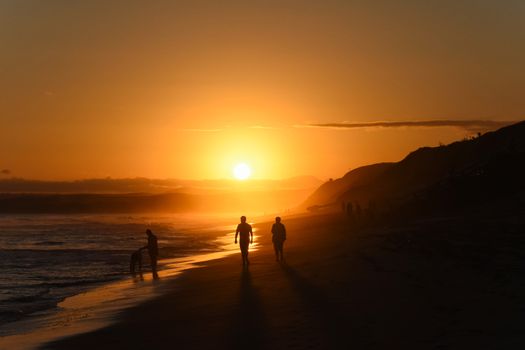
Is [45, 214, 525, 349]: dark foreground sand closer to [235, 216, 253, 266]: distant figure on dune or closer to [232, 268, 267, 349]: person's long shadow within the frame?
[232, 268, 267, 349]: person's long shadow

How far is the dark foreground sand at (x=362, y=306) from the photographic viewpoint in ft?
28.6

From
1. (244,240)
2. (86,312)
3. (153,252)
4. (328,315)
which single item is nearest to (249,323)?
(328,315)

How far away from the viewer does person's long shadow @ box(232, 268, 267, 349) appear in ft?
Answer: 30.4

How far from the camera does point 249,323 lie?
10719mm

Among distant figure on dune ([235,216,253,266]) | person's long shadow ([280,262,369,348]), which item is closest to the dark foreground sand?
person's long shadow ([280,262,369,348])

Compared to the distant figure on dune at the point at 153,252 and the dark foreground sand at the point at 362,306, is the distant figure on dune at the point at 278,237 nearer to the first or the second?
the dark foreground sand at the point at 362,306

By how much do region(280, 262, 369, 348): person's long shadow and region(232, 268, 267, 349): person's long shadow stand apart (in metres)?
0.96

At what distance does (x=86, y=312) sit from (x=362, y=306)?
24.5 ft

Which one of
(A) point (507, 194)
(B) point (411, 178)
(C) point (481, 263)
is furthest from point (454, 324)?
(B) point (411, 178)

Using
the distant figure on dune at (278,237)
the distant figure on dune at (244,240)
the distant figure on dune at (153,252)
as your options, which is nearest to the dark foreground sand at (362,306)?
the distant figure on dune at (244,240)

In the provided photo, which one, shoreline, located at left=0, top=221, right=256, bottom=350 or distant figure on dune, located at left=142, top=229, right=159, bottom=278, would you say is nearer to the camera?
shoreline, located at left=0, top=221, right=256, bottom=350

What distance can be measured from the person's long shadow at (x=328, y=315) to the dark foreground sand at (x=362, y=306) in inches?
0.8

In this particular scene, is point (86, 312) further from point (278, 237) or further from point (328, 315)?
point (278, 237)

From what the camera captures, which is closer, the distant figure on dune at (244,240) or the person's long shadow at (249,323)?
the person's long shadow at (249,323)
